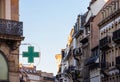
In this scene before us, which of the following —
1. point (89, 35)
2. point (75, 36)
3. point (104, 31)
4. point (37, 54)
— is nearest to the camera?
point (37, 54)

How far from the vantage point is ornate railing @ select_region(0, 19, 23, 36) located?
1496 inches

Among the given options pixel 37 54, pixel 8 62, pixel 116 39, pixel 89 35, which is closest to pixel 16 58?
pixel 8 62

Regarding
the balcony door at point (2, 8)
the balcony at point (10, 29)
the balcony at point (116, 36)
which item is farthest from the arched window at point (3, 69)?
the balcony at point (116, 36)

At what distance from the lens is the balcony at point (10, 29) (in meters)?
37.7

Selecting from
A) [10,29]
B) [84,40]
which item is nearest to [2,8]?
[10,29]

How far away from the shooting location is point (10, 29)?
3838 centimetres

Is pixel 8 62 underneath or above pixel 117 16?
underneath

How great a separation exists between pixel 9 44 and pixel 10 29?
3.19ft

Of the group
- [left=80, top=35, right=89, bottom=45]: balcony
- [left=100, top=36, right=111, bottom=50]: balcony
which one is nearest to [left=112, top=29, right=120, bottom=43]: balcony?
[left=100, top=36, right=111, bottom=50]: balcony

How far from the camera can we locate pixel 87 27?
9638cm

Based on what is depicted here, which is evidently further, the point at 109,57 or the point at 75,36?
the point at 75,36

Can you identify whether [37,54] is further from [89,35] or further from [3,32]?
[89,35]

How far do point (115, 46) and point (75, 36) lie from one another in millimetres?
32717

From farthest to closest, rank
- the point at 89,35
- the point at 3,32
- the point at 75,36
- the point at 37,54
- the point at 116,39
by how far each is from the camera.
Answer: the point at 75,36, the point at 89,35, the point at 116,39, the point at 3,32, the point at 37,54
